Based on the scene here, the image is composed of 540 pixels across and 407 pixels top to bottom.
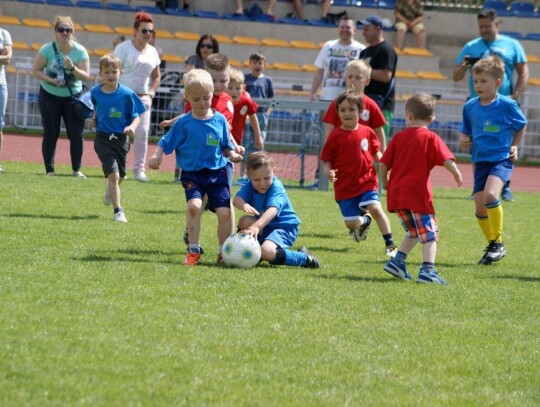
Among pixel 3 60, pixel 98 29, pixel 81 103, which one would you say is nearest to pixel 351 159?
pixel 81 103

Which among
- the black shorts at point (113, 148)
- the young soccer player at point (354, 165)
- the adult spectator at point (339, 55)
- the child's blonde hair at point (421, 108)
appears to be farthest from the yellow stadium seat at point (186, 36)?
the child's blonde hair at point (421, 108)

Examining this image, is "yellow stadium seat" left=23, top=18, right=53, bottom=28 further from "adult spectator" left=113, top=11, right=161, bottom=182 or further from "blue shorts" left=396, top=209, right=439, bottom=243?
"blue shorts" left=396, top=209, right=439, bottom=243

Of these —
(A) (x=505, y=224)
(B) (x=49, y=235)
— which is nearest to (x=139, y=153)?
(A) (x=505, y=224)

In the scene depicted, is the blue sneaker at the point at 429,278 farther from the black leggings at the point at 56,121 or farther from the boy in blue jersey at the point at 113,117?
the black leggings at the point at 56,121

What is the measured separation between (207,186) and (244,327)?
2.78 metres

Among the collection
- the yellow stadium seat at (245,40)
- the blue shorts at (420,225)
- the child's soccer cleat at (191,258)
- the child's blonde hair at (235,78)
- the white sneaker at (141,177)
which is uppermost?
the yellow stadium seat at (245,40)

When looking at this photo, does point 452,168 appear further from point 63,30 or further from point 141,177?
point 141,177

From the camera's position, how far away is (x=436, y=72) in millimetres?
27266

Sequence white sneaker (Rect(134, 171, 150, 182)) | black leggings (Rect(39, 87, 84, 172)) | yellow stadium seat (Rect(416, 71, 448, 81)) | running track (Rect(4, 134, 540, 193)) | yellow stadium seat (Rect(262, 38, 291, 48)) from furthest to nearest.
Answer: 1. yellow stadium seat (Rect(262, 38, 291, 48))
2. yellow stadium seat (Rect(416, 71, 448, 81))
3. running track (Rect(4, 134, 540, 193))
4. white sneaker (Rect(134, 171, 150, 182))
5. black leggings (Rect(39, 87, 84, 172))

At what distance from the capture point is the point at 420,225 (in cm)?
810

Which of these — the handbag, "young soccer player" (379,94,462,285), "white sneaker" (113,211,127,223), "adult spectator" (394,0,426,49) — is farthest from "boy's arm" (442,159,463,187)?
"adult spectator" (394,0,426,49)

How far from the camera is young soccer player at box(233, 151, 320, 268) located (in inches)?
325

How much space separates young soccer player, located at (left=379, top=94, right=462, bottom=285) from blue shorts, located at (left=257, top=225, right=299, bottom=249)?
0.86 m

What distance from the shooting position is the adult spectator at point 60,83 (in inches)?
544
